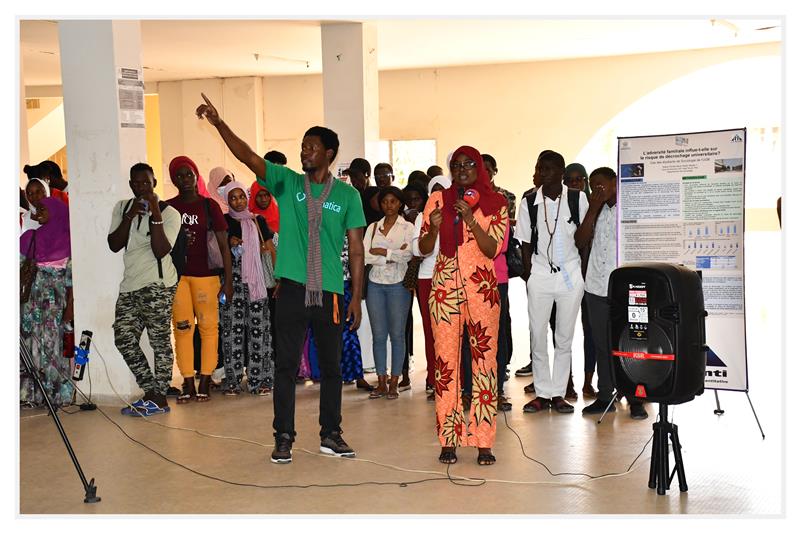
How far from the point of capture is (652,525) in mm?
3609

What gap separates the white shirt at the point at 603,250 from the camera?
5.57 m

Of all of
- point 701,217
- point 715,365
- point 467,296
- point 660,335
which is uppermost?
point 701,217

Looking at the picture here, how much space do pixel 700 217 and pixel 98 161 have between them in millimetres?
4106

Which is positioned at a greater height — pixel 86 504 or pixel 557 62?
pixel 557 62

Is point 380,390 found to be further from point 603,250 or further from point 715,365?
point 715,365

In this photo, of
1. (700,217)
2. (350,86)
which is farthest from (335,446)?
(350,86)

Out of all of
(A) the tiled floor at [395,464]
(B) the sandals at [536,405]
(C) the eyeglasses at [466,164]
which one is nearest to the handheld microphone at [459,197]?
(C) the eyeglasses at [466,164]

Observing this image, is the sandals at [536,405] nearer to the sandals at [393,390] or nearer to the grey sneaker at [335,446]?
the sandals at [393,390]

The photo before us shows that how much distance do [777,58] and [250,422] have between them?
11.1 metres

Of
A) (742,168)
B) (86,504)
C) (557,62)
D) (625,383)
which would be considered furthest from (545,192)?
(557,62)

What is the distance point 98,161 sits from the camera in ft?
20.3

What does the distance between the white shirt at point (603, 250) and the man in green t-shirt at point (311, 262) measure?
1.72 metres

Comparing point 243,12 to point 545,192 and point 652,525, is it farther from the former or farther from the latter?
point 652,525

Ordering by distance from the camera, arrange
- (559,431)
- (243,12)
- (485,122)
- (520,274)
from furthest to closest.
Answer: (485,122) < (520,274) < (559,431) < (243,12)
